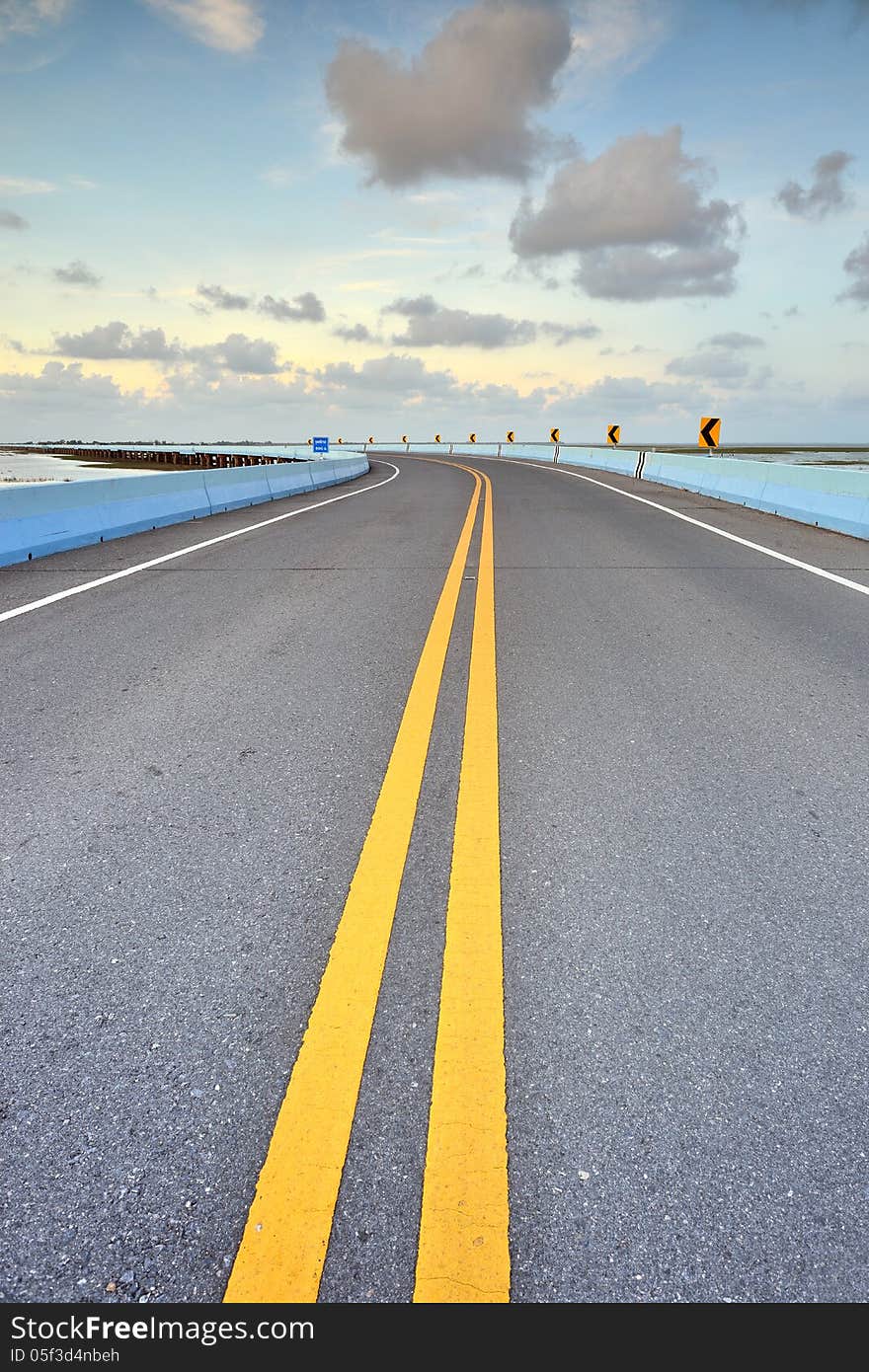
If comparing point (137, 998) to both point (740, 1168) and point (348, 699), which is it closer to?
point (740, 1168)

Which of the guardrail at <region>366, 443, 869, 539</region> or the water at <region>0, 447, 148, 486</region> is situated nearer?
the guardrail at <region>366, 443, 869, 539</region>

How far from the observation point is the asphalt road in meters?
1.49

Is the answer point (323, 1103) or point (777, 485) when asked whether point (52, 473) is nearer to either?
point (777, 485)

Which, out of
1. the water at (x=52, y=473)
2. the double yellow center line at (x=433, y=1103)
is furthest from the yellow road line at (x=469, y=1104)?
the water at (x=52, y=473)

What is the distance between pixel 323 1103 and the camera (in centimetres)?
175

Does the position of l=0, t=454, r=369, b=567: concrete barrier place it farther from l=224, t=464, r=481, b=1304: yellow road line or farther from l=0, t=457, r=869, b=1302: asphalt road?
l=224, t=464, r=481, b=1304: yellow road line

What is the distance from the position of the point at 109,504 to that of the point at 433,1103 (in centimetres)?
1141

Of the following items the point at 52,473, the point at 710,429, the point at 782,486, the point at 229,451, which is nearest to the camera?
the point at 782,486

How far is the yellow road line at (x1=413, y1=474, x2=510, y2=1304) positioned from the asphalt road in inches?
1.5

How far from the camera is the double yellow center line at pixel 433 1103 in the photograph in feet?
4.65

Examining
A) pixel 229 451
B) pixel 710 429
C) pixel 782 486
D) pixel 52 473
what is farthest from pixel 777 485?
pixel 52 473

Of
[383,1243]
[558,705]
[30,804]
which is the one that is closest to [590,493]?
[558,705]

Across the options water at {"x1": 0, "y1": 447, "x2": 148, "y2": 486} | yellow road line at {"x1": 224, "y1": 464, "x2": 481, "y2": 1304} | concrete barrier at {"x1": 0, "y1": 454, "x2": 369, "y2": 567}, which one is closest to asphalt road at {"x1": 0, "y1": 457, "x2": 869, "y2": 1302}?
yellow road line at {"x1": 224, "y1": 464, "x2": 481, "y2": 1304}

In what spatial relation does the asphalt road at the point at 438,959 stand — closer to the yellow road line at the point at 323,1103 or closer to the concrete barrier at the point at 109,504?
the yellow road line at the point at 323,1103
